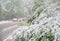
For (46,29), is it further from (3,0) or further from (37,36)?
(3,0)

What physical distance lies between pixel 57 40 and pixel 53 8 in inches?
106

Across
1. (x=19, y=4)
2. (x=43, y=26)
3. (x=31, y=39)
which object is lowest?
(x=19, y=4)

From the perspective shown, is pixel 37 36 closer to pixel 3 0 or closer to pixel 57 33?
pixel 57 33

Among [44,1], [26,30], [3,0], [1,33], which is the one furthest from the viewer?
[3,0]

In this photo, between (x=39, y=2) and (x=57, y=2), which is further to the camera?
(x=39, y=2)

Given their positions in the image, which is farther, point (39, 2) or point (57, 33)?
point (39, 2)

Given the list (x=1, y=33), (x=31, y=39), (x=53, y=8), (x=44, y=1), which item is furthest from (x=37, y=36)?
(x=1, y=33)

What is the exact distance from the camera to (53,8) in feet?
22.1

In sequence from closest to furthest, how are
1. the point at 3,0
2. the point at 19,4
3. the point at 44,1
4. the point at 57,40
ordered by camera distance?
1. the point at 57,40
2. the point at 44,1
3. the point at 3,0
4. the point at 19,4

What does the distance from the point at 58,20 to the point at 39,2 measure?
3.39 m

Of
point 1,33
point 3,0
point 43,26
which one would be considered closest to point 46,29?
point 43,26

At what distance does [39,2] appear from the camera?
835 centimetres

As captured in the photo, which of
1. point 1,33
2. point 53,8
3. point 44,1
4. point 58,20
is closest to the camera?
point 58,20

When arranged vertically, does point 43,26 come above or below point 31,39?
above
